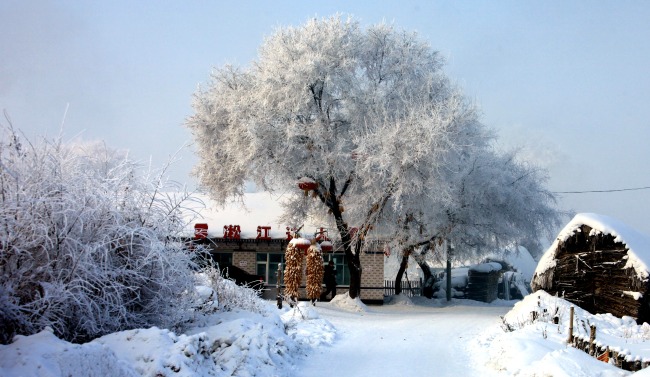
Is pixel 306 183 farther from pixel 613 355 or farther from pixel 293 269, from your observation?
pixel 613 355

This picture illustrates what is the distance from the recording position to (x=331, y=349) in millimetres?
13133

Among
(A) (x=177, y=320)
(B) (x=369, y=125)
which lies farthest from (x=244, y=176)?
(A) (x=177, y=320)

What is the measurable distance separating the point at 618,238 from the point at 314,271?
10.9 metres

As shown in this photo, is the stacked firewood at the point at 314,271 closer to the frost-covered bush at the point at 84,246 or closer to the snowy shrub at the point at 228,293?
the snowy shrub at the point at 228,293

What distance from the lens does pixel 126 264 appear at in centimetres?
954

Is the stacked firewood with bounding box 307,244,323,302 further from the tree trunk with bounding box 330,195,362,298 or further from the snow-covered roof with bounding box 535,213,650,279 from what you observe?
the snow-covered roof with bounding box 535,213,650,279

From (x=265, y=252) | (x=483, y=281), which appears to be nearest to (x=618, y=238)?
(x=265, y=252)

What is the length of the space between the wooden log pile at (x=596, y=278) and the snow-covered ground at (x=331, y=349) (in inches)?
24.5

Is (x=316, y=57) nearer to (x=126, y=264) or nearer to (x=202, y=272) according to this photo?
(x=202, y=272)

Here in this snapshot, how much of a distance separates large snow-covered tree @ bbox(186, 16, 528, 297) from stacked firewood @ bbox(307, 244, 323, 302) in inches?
119

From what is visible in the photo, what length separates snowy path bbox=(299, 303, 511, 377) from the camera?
36.3 ft

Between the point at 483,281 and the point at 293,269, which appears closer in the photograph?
the point at 293,269

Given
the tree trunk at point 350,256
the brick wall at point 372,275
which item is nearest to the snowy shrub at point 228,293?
the tree trunk at point 350,256

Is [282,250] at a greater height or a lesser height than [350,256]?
greater
